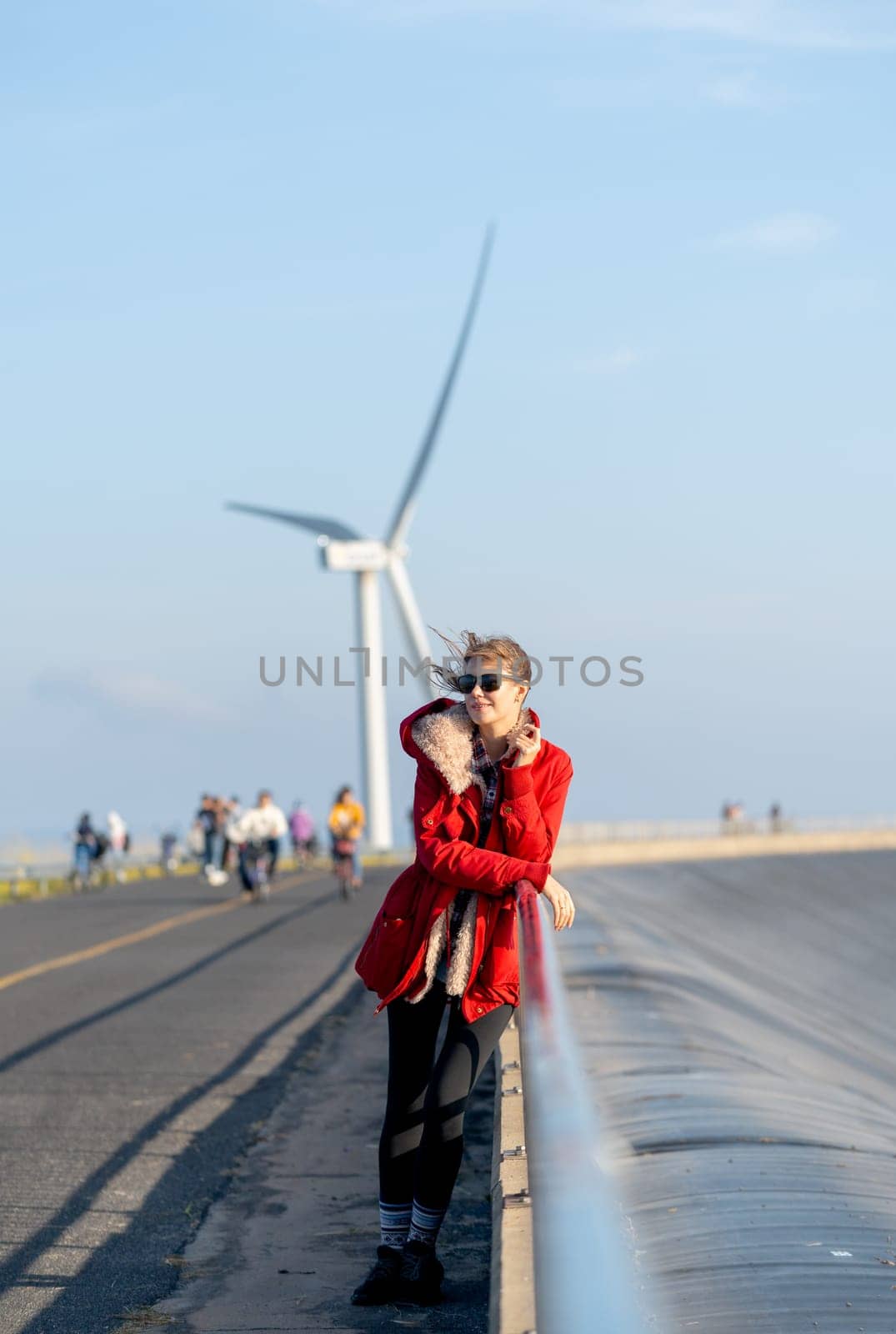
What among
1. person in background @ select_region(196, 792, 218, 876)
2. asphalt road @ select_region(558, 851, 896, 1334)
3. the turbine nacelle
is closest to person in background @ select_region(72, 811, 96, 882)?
person in background @ select_region(196, 792, 218, 876)

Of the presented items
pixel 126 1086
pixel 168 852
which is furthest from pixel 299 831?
pixel 126 1086

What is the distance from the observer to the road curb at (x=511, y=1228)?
3.69 m

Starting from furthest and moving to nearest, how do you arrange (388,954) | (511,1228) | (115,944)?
1. (115,944)
2. (388,954)
3. (511,1228)

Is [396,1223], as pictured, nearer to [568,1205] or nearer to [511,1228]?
[511,1228]

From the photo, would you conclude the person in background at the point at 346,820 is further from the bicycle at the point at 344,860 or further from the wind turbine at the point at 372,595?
the wind turbine at the point at 372,595

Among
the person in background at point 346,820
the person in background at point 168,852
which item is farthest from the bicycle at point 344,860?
the person in background at point 168,852

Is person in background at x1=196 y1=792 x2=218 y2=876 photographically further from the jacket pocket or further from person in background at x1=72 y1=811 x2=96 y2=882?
the jacket pocket

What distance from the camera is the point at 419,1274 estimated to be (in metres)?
Result: 4.99

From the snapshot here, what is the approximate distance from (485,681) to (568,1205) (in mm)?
2480

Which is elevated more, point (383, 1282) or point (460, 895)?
A: point (460, 895)

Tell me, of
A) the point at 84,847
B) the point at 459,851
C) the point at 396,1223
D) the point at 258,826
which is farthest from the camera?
the point at 84,847

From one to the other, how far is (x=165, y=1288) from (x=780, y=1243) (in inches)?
77.6

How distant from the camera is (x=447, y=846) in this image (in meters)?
4.78

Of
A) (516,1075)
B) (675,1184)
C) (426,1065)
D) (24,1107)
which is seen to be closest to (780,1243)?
(675,1184)
